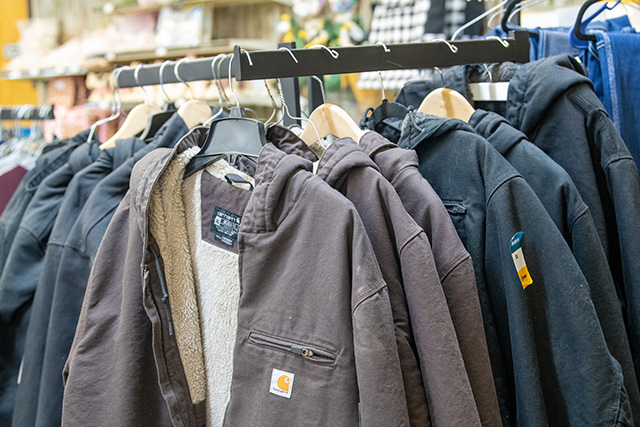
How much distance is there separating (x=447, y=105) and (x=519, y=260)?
40 cm

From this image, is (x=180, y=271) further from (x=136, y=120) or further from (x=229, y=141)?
(x=136, y=120)

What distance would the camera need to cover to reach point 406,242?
746mm

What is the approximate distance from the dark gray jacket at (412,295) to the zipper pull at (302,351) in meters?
0.12

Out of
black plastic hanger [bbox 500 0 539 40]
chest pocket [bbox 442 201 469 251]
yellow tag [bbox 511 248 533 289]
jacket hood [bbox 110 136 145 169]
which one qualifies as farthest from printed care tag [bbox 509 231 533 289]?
jacket hood [bbox 110 136 145 169]

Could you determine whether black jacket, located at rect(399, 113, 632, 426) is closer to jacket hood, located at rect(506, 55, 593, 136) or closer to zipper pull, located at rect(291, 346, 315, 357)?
jacket hood, located at rect(506, 55, 593, 136)

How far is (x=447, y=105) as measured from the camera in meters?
1.11

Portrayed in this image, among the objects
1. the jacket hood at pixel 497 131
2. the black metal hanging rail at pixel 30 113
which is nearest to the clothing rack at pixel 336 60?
the jacket hood at pixel 497 131

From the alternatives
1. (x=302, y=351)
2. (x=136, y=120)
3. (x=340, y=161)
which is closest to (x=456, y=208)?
(x=340, y=161)

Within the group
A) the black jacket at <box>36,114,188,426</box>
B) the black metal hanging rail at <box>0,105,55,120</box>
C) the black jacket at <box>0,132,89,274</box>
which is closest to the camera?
the black jacket at <box>36,114,188,426</box>

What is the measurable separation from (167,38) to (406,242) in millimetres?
3148

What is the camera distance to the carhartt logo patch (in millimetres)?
783

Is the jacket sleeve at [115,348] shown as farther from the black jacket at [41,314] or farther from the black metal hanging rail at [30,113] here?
the black metal hanging rail at [30,113]

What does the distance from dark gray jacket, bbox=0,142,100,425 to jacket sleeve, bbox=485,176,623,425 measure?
0.91m

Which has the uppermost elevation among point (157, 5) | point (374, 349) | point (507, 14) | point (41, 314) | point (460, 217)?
point (157, 5)
